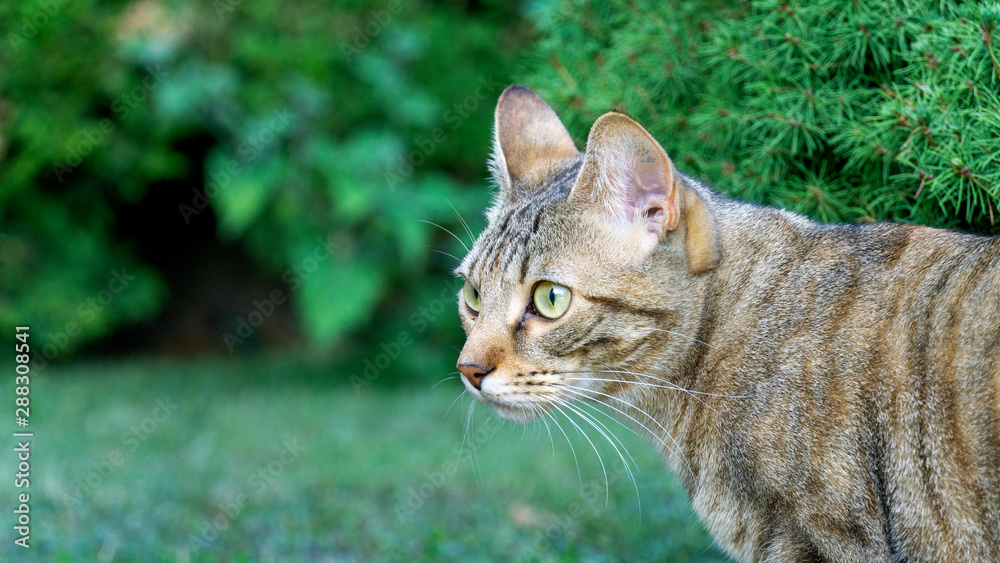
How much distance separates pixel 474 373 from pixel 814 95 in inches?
59.2

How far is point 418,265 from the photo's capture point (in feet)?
23.3

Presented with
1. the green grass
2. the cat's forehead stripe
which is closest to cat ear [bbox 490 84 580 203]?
the cat's forehead stripe

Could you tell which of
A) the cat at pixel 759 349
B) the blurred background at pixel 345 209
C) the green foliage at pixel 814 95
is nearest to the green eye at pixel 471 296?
the cat at pixel 759 349

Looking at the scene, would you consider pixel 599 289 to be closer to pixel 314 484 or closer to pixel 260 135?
pixel 314 484

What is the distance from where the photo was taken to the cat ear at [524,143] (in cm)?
295

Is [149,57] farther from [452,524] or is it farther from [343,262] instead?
[452,524]

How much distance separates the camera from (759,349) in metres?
2.34

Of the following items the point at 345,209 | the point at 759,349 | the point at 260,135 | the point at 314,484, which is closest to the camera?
the point at 759,349

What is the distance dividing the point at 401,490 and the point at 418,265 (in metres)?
2.79

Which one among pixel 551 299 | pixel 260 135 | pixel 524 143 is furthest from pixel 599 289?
pixel 260 135

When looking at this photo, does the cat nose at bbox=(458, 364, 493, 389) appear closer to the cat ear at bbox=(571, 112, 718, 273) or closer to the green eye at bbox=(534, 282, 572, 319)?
the green eye at bbox=(534, 282, 572, 319)

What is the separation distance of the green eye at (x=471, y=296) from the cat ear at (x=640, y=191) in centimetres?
47

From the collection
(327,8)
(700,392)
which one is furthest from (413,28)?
(700,392)

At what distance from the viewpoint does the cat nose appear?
2.39 meters
